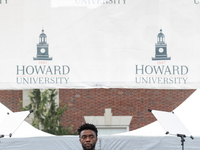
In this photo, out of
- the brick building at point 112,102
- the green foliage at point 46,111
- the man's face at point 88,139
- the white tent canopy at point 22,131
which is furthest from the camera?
the brick building at point 112,102

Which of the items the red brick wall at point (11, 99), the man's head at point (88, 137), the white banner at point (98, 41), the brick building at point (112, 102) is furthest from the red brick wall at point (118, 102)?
the man's head at point (88, 137)

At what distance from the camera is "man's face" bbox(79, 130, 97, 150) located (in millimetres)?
5297

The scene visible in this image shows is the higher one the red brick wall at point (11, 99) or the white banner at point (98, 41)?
the white banner at point (98, 41)

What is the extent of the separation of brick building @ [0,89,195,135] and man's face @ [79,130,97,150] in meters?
12.3

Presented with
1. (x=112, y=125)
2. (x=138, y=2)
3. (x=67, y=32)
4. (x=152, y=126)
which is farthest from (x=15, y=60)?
(x=112, y=125)

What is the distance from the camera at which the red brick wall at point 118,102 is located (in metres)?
17.9

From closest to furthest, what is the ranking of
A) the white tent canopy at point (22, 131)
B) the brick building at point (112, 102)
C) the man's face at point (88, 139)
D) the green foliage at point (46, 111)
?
the man's face at point (88, 139)
the white tent canopy at point (22, 131)
the green foliage at point (46, 111)
the brick building at point (112, 102)

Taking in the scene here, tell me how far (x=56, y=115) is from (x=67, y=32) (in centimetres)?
905

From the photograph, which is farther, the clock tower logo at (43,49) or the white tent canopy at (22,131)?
the white tent canopy at (22,131)

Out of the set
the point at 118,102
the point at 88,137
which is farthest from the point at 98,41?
the point at 118,102

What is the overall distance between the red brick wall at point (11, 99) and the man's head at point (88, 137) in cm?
1255

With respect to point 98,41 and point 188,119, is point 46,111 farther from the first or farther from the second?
point 98,41

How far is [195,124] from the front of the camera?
8594 mm

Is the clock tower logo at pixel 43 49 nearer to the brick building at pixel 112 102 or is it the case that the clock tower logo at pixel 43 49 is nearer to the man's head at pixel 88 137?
the man's head at pixel 88 137
